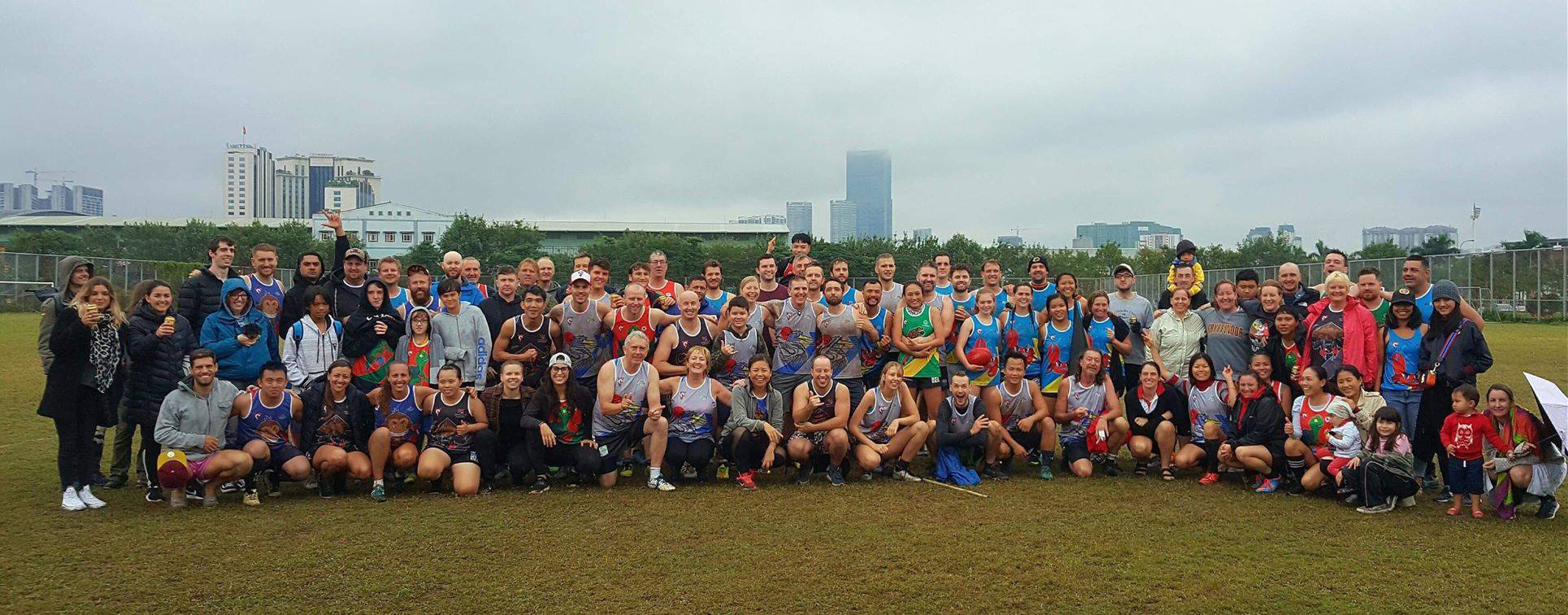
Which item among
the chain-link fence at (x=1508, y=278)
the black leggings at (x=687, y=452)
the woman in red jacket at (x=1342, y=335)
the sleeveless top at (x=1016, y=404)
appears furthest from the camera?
the chain-link fence at (x=1508, y=278)

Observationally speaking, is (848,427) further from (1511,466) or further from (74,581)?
(74,581)

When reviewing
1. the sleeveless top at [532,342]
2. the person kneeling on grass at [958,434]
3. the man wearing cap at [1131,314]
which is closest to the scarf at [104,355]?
the sleeveless top at [532,342]

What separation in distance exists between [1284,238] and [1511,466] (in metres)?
57.0

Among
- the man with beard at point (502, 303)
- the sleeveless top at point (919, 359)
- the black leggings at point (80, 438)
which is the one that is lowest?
the black leggings at point (80, 438)

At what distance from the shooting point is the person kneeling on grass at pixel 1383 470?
623 cm

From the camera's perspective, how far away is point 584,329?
7.39m

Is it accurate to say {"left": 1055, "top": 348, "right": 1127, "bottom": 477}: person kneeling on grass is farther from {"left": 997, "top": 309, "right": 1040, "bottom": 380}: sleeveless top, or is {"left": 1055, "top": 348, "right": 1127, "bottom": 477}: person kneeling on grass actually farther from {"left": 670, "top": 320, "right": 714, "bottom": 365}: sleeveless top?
{"left": 670, "top": 320, "right": 714, "bottom": 365}: sleeveless top

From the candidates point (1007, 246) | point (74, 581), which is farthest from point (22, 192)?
point (74, 581)

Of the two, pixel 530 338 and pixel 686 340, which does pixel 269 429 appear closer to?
pixel 530 338

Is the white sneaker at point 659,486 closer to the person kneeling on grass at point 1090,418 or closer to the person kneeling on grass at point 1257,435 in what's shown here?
the person kneeling on grass at point 1090,418

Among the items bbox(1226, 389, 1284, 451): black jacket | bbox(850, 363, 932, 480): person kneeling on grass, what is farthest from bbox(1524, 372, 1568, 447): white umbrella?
bbox(850, 363, 932, 480): person kneeling on grass

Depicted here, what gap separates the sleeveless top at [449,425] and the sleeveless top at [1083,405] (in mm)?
4631

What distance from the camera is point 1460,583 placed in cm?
474

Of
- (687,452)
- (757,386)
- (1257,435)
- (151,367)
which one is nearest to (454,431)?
(687,452)
